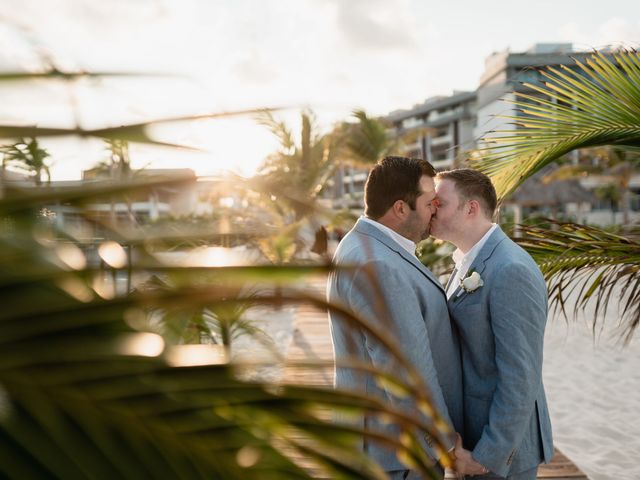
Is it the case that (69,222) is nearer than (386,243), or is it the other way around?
(69,222)

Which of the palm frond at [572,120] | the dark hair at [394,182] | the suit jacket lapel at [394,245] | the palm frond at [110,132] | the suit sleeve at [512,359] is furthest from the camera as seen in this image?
the palm frond at [572,120]

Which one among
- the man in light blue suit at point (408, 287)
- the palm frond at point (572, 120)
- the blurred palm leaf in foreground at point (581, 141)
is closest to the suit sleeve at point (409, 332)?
the man in light blue suit at point (408, 287)

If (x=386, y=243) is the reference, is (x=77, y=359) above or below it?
above

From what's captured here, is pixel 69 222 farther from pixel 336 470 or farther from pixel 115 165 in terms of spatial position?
pixel 336 470

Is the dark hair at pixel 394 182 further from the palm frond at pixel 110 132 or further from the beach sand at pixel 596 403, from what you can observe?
the palm frond at pixel 110 132

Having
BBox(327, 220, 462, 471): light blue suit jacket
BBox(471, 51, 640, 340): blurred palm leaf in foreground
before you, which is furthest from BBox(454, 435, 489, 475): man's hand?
BBox(471, 51, 640, 340): blurred palm leaf in foreground

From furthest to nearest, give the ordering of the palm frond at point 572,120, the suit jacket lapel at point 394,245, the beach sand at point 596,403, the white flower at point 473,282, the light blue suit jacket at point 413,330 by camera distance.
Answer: the beach sand at point 596,403, the palm frond at point 572,120, the suit jacket lapel at point 394,245, the white flower at point 473,282, the light blue suit jacket at point 413,330

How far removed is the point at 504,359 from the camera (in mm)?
2107

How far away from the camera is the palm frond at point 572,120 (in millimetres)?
3088

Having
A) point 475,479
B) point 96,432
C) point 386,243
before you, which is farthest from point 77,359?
point 475,479

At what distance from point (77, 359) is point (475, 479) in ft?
7.22

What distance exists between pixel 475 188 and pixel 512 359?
71cm

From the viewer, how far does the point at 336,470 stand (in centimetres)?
38

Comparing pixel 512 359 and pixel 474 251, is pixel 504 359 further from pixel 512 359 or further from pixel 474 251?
pixel 474 251
